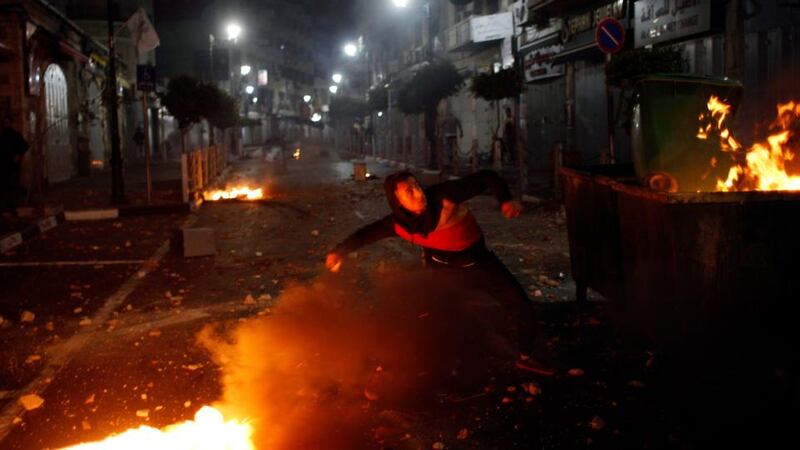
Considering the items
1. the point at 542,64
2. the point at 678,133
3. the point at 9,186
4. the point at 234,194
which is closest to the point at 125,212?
the point at 9,186

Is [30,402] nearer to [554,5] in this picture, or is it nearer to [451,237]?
[451,237]

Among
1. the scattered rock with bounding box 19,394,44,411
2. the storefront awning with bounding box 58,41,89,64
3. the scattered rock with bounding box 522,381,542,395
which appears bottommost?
the scattered rock with bounding box 522,381,542,395

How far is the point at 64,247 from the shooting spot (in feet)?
39.1

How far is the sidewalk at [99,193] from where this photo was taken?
1786cm

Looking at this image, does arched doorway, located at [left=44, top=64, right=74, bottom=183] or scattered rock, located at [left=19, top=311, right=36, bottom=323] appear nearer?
scattered rock, located at [left=19, top=311, right=36, bottom=323]

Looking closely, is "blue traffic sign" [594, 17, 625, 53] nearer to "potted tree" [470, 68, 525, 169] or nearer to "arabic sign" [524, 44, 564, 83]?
"potted tree" [470, 68, 525, 169]

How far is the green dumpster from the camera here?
624 centimetres

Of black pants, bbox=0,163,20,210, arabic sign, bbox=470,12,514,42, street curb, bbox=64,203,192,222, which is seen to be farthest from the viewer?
arabic sign, bbox=470,12,514,42

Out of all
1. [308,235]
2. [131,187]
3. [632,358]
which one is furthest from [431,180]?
[632,358]

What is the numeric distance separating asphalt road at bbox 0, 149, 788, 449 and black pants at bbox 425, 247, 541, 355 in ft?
1.06

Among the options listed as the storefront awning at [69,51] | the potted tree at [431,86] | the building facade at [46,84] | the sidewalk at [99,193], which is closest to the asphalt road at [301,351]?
the sidewalk at [99,193]

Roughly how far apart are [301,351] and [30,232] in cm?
911

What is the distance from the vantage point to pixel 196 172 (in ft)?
65.1

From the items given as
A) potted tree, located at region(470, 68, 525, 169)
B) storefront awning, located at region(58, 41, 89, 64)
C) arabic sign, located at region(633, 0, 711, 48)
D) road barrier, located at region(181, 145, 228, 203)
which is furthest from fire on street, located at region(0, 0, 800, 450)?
potted tree, located at region(470, 68, 525, 169)
